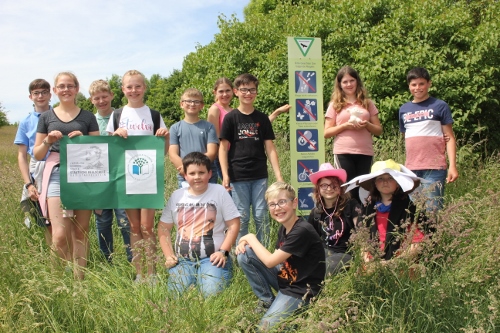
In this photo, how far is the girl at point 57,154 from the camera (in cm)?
414

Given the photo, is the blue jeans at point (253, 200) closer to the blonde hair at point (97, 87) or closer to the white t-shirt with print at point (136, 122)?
the white t-shirt with print at point (136, 122)

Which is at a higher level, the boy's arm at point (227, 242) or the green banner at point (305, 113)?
the green banner at point (305, 113)

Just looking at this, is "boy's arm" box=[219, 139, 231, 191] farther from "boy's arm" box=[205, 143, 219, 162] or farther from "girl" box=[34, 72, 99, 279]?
"girl" box=[34, 72, 99, 279]

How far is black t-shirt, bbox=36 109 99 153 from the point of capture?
13.8 ft

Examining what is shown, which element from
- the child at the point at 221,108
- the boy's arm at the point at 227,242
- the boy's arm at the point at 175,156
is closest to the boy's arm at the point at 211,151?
the boy's arm at the point at 175,156

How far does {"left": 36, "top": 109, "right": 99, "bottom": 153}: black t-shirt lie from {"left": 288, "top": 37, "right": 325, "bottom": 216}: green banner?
7.07 feet

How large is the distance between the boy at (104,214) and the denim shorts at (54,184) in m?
0.46

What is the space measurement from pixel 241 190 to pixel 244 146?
43cm

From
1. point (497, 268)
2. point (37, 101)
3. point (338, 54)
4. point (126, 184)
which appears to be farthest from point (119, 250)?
point (338, 54)

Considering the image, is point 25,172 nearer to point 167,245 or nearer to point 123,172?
point 123,172

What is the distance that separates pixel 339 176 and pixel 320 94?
159 centimetres

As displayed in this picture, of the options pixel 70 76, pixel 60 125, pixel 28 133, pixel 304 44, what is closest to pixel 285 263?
pixel 60 125

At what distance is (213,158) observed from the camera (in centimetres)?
467

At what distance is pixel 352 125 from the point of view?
190 inches
